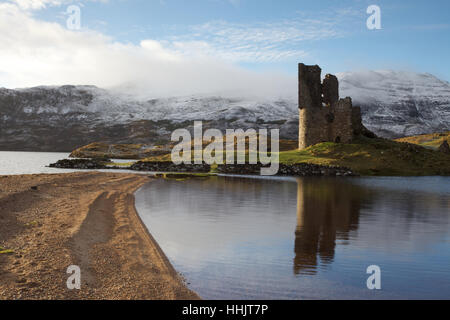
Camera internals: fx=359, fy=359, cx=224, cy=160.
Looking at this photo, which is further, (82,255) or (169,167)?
(169,167)

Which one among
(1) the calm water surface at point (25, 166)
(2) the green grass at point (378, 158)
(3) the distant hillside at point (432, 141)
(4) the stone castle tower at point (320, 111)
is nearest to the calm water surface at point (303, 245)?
(2) the green grass at point (378, 158)

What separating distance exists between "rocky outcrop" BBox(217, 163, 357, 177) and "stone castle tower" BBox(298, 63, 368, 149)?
10.9m

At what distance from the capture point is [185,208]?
832 inches

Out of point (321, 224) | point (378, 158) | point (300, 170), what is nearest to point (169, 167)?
point (300, 170)

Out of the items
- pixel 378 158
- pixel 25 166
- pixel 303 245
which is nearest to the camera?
pixel 303 245

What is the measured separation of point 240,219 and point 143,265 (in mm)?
8237

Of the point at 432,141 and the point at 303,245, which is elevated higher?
the point at 432,141

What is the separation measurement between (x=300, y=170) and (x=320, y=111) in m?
15.5

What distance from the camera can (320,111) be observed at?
6216 cm

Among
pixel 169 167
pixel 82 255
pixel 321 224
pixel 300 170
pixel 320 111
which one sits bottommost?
pixel 169 167

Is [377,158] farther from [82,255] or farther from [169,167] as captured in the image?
[82,255]
